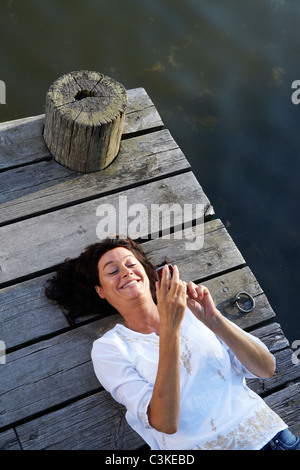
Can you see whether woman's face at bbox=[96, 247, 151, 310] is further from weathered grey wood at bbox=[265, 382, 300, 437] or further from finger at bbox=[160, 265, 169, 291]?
weathered grey wood at bbox=[265, 382, 300, 437]

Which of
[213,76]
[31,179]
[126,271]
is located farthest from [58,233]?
[213,76]

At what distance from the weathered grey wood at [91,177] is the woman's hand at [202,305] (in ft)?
3.67

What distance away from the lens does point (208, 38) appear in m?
5.77

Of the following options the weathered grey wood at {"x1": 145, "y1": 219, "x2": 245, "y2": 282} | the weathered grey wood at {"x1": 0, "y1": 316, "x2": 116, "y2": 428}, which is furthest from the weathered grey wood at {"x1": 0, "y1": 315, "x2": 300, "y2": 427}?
the weathered grey wood at {"x1": 145, "y1": 219, "x2": 245, "y2": 282}

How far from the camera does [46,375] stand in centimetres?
305

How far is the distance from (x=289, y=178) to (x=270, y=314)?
2008 mm

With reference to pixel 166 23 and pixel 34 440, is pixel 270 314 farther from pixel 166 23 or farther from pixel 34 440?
pixel 166 23

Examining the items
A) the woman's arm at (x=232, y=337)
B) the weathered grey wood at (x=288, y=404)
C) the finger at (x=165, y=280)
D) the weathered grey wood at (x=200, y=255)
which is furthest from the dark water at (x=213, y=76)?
the finger at (x=165, y=280)

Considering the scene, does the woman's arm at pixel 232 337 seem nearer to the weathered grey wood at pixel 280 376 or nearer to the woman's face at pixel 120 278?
the woman's face at pixel 120 278

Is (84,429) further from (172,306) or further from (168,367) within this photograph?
(172,306)

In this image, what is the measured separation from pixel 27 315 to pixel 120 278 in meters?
0.62

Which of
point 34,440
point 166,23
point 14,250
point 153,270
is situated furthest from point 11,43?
point 34,440

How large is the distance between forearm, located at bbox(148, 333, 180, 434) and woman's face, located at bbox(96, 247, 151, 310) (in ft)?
1.51

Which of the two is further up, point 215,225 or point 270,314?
point 215,225
